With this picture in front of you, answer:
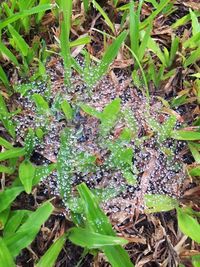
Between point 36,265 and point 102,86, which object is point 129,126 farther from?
point 36,265

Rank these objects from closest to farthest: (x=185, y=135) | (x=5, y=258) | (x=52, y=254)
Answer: (x=5, y=258), (x=52, y=254), (x=185, y=135)

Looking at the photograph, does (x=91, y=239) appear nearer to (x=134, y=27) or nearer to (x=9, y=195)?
(x=9, y=195)

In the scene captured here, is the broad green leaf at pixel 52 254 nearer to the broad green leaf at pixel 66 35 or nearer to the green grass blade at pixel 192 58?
the broad green leaf at pixel 66 35

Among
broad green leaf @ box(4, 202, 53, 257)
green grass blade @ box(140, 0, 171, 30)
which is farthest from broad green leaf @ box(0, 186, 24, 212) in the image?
green grass blade @ box(140, 0, 171, 30)

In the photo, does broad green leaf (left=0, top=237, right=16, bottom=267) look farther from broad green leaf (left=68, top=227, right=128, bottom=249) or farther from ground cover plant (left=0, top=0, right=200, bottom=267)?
broad green leaf (left=68, top=227, right=128, bottom=249)

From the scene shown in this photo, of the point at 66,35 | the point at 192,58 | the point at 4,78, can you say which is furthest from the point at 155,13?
the point at 4,78

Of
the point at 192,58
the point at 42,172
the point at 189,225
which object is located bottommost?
the point at 189,225
